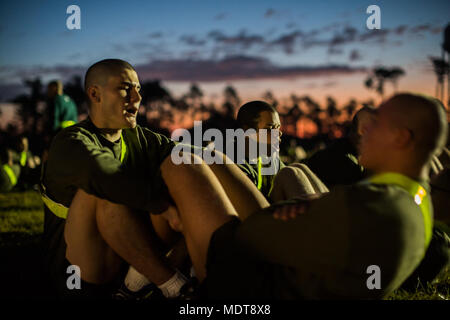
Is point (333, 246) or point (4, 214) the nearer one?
point (333, 246)

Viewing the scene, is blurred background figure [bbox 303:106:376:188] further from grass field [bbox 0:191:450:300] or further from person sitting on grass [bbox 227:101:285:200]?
grass field [bbox 0:191:450:300]

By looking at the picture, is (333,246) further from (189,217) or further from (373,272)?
(189,217)

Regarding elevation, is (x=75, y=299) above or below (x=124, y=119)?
below

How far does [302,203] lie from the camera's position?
1802 millimetres

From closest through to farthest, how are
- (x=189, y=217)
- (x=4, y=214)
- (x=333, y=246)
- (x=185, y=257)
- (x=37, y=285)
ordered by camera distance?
(x=333, y=246) → (x=189, y=217) → (x=185, y=257) → (x=37, y=285) → (x=4, y=214)

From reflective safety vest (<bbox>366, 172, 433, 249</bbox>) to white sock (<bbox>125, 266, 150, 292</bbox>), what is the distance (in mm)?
1509

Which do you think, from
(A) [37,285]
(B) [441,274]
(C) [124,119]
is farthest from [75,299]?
(B) [441,274]

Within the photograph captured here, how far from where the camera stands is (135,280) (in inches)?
102

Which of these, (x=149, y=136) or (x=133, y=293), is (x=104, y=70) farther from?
(x=133, y=293)

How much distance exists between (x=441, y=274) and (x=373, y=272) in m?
2.20

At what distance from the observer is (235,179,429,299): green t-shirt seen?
1643 millimetres


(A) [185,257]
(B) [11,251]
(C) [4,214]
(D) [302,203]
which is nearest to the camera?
(D) [302,203]

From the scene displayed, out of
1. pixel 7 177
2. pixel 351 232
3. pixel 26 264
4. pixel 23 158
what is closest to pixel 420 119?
pixel 351 232

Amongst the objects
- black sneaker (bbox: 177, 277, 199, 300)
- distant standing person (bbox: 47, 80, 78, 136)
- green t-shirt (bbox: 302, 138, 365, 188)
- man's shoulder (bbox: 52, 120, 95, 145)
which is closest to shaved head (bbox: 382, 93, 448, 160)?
black sneaker (bbox: 177, 277, 199, 300)
